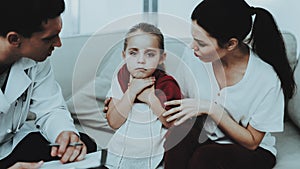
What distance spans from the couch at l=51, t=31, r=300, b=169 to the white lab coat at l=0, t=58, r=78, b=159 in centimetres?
5

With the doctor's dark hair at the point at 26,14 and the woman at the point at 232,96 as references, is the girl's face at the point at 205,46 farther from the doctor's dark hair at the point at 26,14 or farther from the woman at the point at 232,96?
the doctor's dark hair at the point at 26,14

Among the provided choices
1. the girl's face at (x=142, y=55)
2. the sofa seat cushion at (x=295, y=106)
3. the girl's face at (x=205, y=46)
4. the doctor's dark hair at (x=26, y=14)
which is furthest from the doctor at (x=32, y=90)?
the sofa seat cushion at (x=295, y=106)

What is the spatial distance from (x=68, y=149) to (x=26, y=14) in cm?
30

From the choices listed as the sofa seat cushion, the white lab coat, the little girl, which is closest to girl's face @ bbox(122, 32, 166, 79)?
the little girl

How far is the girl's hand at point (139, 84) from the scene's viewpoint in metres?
0.97

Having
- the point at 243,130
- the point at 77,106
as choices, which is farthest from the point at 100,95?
the point at 243,130

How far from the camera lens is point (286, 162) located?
3.36ft

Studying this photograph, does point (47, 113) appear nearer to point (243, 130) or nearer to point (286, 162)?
point (243, 130)

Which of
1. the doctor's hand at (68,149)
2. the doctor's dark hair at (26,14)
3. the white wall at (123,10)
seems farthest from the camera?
the white wall at (123,10)

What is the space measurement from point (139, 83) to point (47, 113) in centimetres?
25

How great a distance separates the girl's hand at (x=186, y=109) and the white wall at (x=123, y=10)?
196 mm

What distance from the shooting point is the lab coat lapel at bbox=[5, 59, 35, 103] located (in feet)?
3.24

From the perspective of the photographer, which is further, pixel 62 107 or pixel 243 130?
pixel 62 107

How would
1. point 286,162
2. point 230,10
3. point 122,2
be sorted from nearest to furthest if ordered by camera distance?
point 230,10 < point 286,162 < point 122,2
